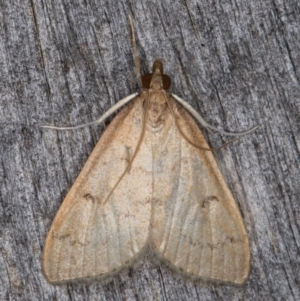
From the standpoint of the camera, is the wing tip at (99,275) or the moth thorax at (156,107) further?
the moth thorax at (156,107)

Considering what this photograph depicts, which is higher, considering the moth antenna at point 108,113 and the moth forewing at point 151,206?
the moth antenna at point 108,113

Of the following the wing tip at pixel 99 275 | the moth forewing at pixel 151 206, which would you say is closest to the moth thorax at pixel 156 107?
the moth forewing at pixel 151 206

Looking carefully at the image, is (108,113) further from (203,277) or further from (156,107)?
(203,277)

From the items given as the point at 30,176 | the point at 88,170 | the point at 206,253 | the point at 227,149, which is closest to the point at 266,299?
the point at 206,253

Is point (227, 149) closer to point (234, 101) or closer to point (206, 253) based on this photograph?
point (234, 101)

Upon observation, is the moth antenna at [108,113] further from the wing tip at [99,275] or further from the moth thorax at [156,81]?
the wing tip at [99,275]

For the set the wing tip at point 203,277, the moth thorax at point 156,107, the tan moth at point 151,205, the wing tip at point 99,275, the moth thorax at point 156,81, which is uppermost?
the moth thorax at point 156,81
